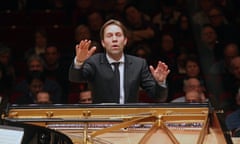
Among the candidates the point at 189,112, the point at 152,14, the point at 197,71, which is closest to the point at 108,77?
the point at 189,112

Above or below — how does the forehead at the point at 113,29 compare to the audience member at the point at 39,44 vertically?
below

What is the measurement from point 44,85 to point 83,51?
235cm

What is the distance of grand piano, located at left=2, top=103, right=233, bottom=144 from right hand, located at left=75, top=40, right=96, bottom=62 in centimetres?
30

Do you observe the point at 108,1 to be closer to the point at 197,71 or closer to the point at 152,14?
the point at 152,14

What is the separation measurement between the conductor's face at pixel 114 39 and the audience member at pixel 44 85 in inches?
81.4

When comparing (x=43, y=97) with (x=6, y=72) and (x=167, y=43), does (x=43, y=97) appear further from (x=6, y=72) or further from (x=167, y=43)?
(x=167, y=43)

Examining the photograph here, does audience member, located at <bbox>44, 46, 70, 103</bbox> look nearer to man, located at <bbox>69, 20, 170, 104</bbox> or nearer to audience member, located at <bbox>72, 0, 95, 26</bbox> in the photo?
audience member, located at <bbox>72, 0, 95, 26</bbox>

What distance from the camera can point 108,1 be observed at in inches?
278

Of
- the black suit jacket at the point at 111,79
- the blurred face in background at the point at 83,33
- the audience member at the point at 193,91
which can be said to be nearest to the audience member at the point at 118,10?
the blurred face in background at the point at 83,33

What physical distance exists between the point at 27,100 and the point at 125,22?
145 cm

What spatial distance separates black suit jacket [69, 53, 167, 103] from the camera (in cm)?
372

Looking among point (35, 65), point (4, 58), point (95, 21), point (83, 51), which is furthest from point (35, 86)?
point (83, 51)

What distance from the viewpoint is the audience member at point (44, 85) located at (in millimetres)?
5805

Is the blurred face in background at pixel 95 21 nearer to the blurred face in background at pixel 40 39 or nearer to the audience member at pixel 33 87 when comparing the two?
the blurred face in background at pixel 40 39
